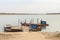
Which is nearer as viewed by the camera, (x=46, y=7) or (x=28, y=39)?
(x=28, y=39)

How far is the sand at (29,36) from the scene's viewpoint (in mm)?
978

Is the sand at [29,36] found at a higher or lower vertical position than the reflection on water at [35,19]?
lower

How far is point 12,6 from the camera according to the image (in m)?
1.11

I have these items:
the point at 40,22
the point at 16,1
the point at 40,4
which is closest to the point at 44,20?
the point at 40,22

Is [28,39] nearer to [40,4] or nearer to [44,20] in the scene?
[44,20]

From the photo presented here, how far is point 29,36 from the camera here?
3.26ft

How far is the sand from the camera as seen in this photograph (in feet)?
3.21

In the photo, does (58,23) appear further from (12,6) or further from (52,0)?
(12,6)

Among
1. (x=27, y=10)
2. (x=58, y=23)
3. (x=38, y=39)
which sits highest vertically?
(x=27, y=10)

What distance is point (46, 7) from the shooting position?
112 cm

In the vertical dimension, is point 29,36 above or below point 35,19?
below

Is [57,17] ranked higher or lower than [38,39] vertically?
higher

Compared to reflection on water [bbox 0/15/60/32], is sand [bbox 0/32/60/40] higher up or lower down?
lower down

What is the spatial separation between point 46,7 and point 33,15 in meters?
0.15
